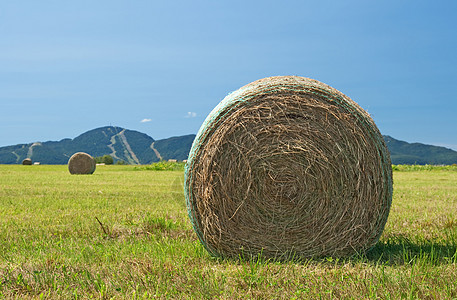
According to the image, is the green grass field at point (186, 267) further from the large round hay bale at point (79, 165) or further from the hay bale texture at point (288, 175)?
the large round hay bale at point (79, 165)

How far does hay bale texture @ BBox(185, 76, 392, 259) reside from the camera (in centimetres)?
424

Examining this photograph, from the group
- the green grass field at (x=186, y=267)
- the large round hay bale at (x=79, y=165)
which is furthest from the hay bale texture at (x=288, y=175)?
the large round hay bale at (x=79, y=165)

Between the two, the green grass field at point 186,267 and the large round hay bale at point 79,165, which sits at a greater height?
the large round hay bale at point 79,165

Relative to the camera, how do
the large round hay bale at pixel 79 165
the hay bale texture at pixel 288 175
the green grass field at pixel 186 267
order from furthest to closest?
1. the large round hay bale at pixel 79 165
2. the hay bale texture at pixel 288 175
3. the green grass field at pixel 186 267

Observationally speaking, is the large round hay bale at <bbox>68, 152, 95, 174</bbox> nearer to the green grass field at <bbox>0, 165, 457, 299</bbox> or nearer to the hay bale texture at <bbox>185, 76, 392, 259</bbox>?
the green grass field at <bbox>0, 165, 457, 299</bbox>

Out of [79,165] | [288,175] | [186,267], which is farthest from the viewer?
[79,165]

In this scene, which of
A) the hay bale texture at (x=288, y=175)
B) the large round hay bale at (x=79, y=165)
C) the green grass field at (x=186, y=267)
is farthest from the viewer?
the large round hay bale at (x=79, y=165)

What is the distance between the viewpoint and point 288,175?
167 inches

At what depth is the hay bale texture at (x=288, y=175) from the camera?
4242 millimetres

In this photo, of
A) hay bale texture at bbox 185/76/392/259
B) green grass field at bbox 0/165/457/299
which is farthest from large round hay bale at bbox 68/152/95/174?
hay bale texture at bbox 185/76/392/259

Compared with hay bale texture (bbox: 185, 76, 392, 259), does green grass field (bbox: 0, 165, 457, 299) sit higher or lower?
lower

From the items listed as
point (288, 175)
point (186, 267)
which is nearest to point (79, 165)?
point (186, 267)

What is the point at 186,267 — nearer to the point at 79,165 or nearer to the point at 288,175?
the point at 288,175

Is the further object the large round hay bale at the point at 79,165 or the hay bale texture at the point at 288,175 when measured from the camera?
the large round hay bale at the point at 79,165
